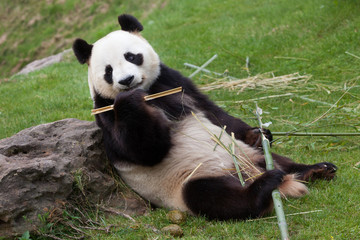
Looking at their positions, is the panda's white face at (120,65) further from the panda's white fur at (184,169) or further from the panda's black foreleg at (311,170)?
the panda's black foreleg at (311,170)

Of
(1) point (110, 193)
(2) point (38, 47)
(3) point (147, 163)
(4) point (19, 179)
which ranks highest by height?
(4) point (19, 179)

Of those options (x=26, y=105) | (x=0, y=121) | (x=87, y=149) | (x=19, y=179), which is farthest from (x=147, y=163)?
(x=26, y=105)

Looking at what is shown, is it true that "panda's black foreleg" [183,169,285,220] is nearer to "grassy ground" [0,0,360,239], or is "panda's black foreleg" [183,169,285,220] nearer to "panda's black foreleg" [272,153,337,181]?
"grassy ground" [0,0,360,239]

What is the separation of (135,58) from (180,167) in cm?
110

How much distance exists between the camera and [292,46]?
958cm

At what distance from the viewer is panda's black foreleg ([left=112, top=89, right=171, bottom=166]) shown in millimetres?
3863

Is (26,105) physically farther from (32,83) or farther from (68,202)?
(68,202)

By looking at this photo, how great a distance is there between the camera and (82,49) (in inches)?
178

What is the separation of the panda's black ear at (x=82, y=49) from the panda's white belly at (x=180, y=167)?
111 centimetres

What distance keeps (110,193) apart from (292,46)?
6312mm

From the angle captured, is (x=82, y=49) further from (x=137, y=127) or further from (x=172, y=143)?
(x=172, y=143)

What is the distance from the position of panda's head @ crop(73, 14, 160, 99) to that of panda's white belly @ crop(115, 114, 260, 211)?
61 cm

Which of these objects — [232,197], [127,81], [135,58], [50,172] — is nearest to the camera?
[232,197]

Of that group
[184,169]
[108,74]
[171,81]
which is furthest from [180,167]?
[108,74]
